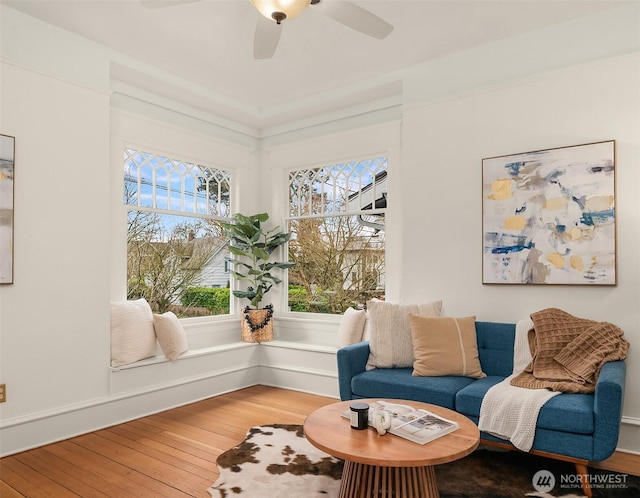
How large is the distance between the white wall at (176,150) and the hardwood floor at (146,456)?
22 centimetres

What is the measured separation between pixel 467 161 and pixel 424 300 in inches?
46.0

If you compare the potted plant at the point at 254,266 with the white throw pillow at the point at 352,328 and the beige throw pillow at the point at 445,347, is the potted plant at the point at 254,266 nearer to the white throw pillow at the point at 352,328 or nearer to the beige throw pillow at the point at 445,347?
the white throw pillow at the point at 352,328

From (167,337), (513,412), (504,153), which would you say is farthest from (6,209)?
(504,153)

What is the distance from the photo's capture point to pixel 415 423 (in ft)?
7.30

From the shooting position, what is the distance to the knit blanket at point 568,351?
267cm

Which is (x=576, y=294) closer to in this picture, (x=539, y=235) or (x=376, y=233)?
(x=539, y=235)

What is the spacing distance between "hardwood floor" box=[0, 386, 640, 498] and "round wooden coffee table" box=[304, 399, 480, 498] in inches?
32.5

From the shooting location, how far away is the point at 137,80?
3994 mm

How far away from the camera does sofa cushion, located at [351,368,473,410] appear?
114 inches

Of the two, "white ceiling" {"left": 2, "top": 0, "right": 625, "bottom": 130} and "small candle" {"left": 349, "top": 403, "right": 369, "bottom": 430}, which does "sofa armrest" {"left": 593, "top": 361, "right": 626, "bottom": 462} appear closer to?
"small candle" {"left": 349, "top": 403, "right": 369, "bottom": 430}

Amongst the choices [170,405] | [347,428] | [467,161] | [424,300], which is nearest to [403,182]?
[467,161]

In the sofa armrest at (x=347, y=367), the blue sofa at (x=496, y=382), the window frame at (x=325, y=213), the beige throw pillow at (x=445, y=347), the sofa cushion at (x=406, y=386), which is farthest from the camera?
the window frame at (x=325, y=213)

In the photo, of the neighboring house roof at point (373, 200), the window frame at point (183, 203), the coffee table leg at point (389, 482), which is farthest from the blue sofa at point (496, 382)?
the window frame at point (183, 203)

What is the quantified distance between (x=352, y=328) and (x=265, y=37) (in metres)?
2.52
